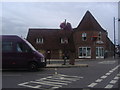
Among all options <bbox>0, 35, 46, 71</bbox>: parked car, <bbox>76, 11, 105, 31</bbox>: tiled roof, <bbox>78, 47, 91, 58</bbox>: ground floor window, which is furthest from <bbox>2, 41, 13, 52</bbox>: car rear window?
<bbox>76, 11, 105, 31</bbox>: tiled roof

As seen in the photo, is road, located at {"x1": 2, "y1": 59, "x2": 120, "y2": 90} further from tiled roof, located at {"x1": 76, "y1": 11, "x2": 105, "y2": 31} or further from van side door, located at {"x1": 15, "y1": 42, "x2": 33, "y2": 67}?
tiled roof, located at {"x1": 76, "y1": 11, "x2": 105, "y2": 31}

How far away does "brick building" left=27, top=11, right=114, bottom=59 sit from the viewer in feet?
180

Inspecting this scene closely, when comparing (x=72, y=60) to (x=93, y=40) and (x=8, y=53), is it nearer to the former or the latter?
(x=8, y=53)

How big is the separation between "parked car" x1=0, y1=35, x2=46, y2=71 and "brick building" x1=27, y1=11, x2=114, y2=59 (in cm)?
3486

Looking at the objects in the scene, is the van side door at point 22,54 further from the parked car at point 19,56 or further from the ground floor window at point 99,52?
the ground floor window at point 99,52

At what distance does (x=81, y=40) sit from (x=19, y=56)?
3824 cm

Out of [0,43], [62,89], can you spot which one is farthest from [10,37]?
[62,89]

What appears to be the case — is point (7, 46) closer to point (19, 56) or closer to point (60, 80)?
point (19, 56)

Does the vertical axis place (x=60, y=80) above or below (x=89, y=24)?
below

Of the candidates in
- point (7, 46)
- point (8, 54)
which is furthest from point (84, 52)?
point (8, 54)

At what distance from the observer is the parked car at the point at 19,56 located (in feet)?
59.9

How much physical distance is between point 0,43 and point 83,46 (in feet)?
Answer: 125

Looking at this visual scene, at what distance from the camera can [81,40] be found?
5581cm

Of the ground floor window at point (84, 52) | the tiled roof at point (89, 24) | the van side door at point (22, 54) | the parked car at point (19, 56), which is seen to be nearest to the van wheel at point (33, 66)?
the parked car at point (19, 56)
